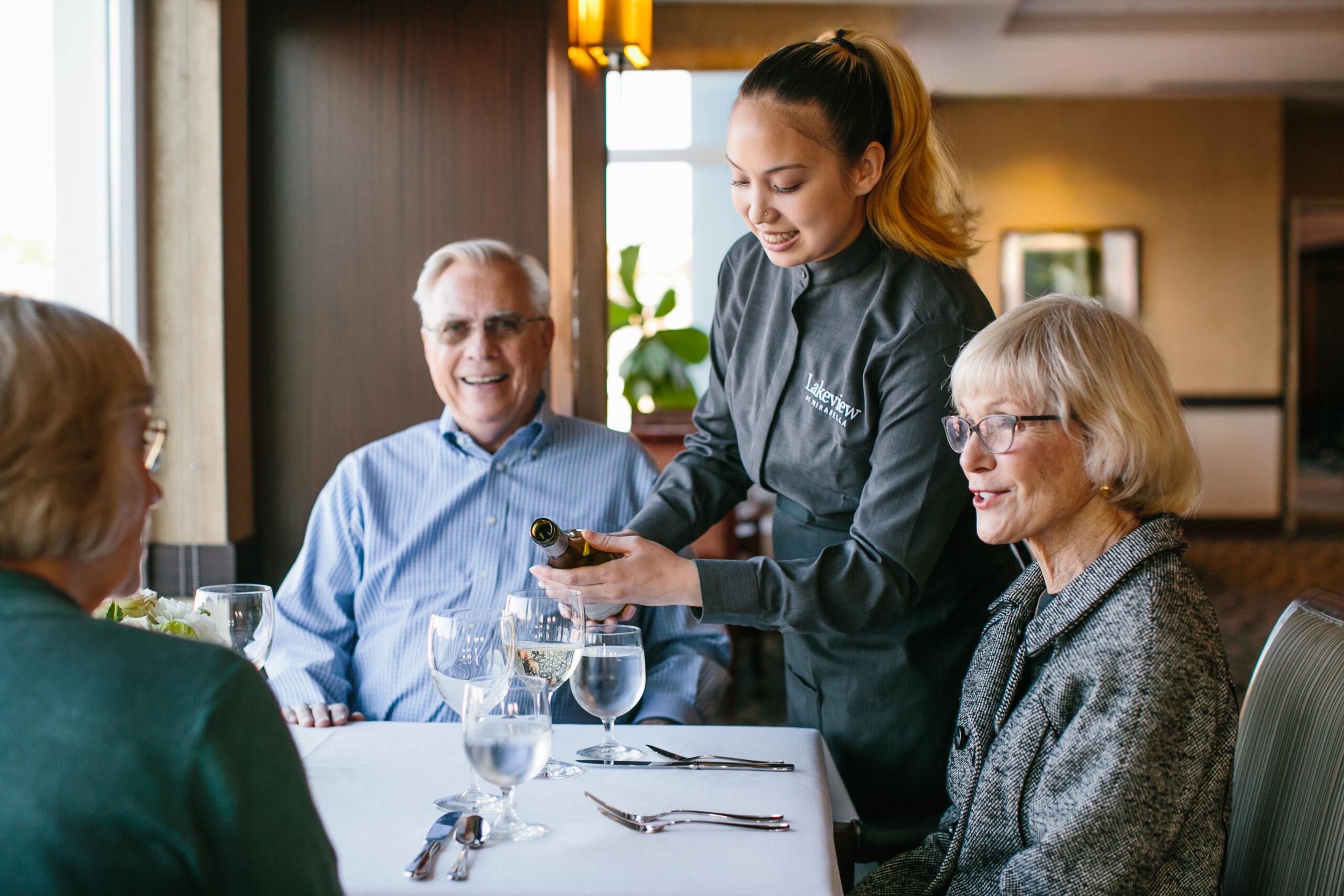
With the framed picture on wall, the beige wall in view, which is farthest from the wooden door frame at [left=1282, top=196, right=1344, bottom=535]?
the framed picture on wall

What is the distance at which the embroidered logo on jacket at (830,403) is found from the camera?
190 cm

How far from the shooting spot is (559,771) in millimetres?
1569

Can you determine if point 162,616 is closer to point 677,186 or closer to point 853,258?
point 853,258

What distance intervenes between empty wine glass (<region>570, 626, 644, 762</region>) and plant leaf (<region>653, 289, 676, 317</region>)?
732 cm

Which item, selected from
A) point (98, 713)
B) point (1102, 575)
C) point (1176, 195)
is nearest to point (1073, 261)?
point (1176, 195)

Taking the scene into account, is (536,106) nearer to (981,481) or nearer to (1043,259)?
(981,481)

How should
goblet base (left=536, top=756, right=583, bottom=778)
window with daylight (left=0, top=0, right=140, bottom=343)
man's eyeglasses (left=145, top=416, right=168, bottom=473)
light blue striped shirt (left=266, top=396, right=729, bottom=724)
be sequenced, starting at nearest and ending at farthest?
man's eyeglasses (left=145, top=416, right=168, bottom=473)
goblet base (left=536, top=756, right=583, bottom=778)
light blue striped shirt (left=266, top=396, right=729, bottom=724)
window with daylight (left=0, top=0, right=140, bottom=343)

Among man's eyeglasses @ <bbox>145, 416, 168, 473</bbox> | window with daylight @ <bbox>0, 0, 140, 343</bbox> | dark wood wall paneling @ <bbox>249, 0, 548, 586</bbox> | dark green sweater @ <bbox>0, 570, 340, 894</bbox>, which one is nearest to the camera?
dark green sweater @ <bbox>0, 570, 340, 894</bbox>

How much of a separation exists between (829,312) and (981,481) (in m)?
0.54

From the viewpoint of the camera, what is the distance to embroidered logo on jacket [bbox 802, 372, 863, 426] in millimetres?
1896

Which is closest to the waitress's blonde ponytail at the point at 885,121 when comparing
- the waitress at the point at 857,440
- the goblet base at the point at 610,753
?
the waitress at the point at 857,440

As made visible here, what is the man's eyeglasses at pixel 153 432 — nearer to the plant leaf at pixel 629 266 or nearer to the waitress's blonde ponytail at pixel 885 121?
the waitress's blonde ponytail at pixel 885 121

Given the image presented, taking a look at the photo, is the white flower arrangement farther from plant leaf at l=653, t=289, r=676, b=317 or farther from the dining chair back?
plant leaf at l=653, t=289, r=676, b=317

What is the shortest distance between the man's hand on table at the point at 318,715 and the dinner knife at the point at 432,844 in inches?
21.2
